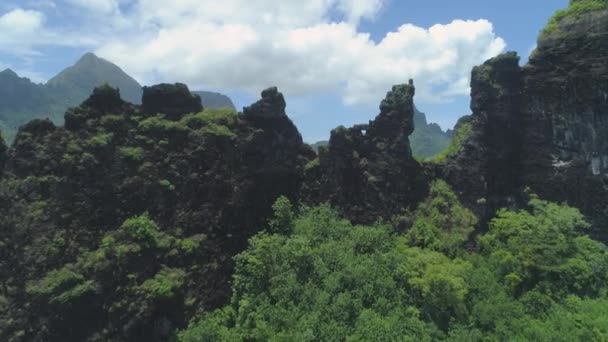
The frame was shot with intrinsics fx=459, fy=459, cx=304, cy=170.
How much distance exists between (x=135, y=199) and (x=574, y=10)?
36.9 meters

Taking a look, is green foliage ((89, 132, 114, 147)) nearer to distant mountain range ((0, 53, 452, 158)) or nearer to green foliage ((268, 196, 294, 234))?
green foliage ((268, 196, 294, 234))

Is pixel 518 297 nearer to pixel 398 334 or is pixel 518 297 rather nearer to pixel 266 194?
pixel 398 334

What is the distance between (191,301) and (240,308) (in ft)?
14.3

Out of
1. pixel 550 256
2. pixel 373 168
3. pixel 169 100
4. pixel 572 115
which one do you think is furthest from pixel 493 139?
pixel 169 100

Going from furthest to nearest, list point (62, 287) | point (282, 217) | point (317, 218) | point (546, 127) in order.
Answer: point (546, 127)
point (317, 218)
point (282, 217)
point (62, 287)

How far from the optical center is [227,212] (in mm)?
33469

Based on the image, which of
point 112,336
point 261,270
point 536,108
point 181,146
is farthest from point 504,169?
point 112,336

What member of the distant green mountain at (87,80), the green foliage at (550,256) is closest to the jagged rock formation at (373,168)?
the green foliage at (550,256)

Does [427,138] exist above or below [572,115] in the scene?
above

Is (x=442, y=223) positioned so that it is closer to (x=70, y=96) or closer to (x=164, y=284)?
(x=164, y=284)

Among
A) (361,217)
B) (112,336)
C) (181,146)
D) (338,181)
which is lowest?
(112,336)

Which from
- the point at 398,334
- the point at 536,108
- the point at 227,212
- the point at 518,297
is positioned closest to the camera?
the point at 398,334

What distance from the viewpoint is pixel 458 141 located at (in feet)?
126

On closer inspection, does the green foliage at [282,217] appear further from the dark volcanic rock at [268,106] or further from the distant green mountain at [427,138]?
the distant green mountain at [427,138]
